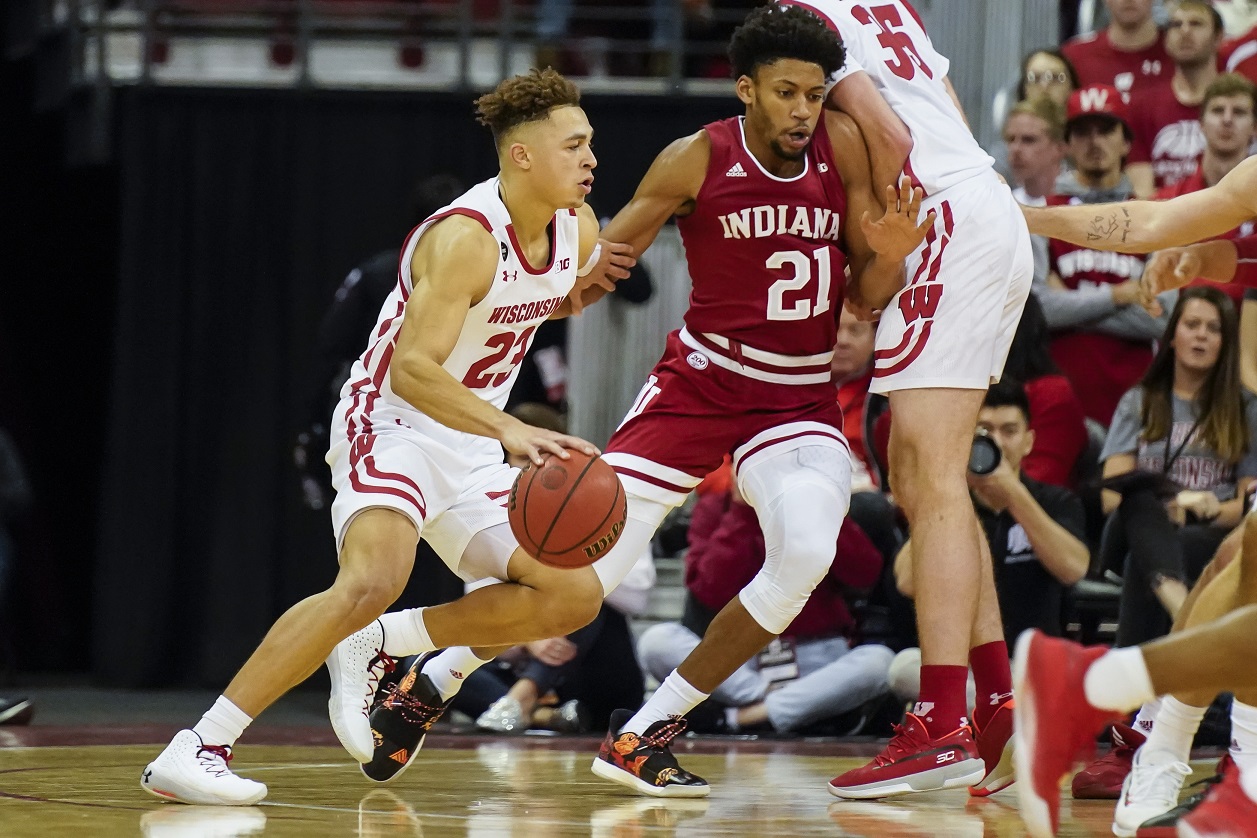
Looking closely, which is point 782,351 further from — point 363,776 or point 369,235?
point 369,235

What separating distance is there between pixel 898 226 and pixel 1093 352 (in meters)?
2.92

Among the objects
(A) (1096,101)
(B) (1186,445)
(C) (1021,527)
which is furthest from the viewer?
(A) (1096,101)

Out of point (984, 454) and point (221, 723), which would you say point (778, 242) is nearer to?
point (984, 454)

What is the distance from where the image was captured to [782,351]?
4715 mm

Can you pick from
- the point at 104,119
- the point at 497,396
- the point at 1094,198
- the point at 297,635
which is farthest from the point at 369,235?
the point at 297,635

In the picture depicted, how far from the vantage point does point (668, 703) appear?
4648 millimetres

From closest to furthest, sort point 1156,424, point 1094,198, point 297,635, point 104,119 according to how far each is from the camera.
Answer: point 297,635 → point 1156,424 → point 1094,198 → point 104,119

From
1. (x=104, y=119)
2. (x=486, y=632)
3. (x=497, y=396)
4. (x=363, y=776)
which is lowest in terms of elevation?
(x=363, y=776)

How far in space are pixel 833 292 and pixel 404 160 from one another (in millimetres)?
4257

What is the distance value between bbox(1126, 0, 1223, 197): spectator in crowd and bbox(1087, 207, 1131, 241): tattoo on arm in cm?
315

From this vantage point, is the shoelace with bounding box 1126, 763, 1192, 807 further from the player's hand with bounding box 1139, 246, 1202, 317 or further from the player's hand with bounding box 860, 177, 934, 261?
the player's hand with bounding box 860, 177, 934, 261

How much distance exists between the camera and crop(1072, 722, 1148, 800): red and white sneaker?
4.64 meters

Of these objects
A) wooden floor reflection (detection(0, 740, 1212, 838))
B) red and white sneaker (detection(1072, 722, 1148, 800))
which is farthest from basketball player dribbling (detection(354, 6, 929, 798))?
red and white sneaker (detection(1072, 722, 1148, 800))

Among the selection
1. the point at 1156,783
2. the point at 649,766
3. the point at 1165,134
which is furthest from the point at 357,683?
the point at 1165,134
